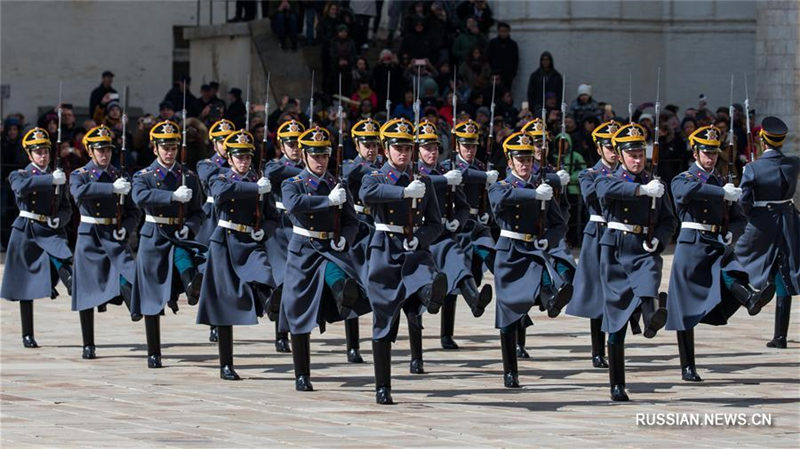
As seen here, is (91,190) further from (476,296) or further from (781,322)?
(781,322)

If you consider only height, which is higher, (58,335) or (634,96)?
(634,96)

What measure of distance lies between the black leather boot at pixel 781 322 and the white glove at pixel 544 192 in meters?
3.15

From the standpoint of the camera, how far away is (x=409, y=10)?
2906 centimetres

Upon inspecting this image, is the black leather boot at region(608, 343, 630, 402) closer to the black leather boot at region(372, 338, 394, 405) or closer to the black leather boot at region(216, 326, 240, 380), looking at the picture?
the black leather boot at region(372, 338, 394, 405)

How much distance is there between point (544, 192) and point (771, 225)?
2957 mm

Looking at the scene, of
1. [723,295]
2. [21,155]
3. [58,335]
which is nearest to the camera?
[723,295]

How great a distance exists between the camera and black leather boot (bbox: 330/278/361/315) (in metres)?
14.8

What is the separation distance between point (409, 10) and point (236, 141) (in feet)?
42.1

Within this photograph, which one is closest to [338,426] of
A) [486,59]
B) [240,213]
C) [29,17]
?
[240,213]

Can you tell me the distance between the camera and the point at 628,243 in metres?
15.2

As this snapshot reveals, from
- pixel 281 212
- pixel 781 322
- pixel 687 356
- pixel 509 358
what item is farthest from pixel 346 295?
pixel 781 322

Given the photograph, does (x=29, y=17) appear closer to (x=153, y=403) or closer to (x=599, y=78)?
(x=599, y=78)

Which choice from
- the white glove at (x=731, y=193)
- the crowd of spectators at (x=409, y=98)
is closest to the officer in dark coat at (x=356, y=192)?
the white glove at (x=731, y=193)

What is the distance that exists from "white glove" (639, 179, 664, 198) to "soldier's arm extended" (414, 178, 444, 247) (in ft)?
4.71
